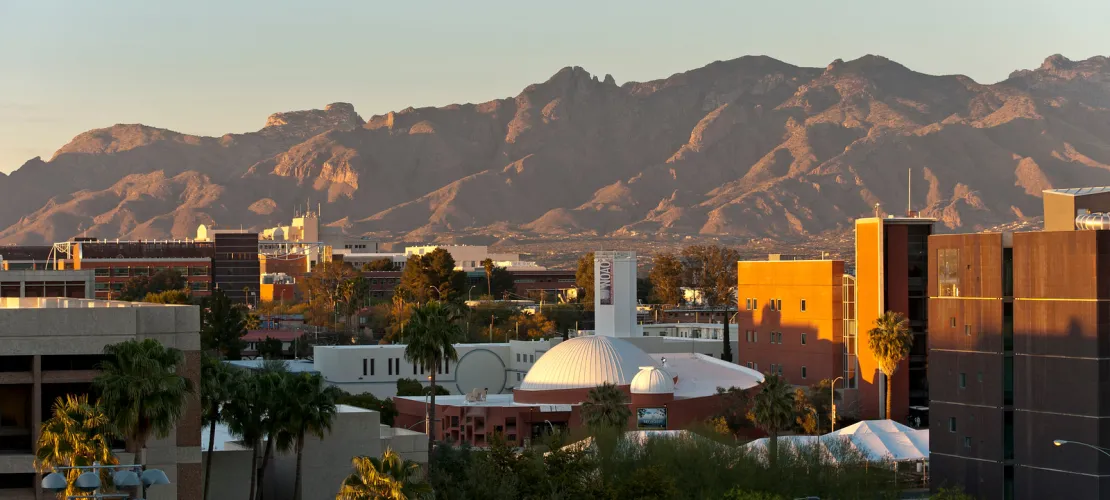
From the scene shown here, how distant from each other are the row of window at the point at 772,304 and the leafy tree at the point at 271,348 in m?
39.0

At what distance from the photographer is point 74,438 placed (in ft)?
141

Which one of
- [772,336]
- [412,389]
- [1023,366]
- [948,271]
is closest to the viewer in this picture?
[1023,366]

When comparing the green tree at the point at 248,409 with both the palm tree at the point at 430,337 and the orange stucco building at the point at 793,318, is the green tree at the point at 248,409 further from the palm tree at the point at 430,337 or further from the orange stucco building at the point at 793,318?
the orange stucco building at the point at 793,318

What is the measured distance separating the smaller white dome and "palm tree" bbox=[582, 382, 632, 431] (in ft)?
28.6

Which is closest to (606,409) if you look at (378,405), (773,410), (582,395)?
(773,410)

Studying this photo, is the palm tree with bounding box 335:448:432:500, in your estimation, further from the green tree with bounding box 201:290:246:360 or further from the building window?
the green tree with bounding box 201:290:246:360

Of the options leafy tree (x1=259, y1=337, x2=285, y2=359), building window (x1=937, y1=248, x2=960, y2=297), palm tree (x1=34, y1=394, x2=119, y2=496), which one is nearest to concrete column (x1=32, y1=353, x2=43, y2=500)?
palm tree (x1=34, y1=394, x2=119, y2=496)

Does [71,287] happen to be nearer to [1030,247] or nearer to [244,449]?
[244,449]

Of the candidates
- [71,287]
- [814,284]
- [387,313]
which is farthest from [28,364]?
[387,313]

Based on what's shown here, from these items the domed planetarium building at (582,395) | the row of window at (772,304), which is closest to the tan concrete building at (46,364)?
the domed planetarium building at (582,395)

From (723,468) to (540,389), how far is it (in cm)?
3536

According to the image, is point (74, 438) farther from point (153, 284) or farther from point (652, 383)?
point (153, 284)

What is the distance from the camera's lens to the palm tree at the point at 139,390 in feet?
151

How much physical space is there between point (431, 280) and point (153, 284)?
3214 centimetres
